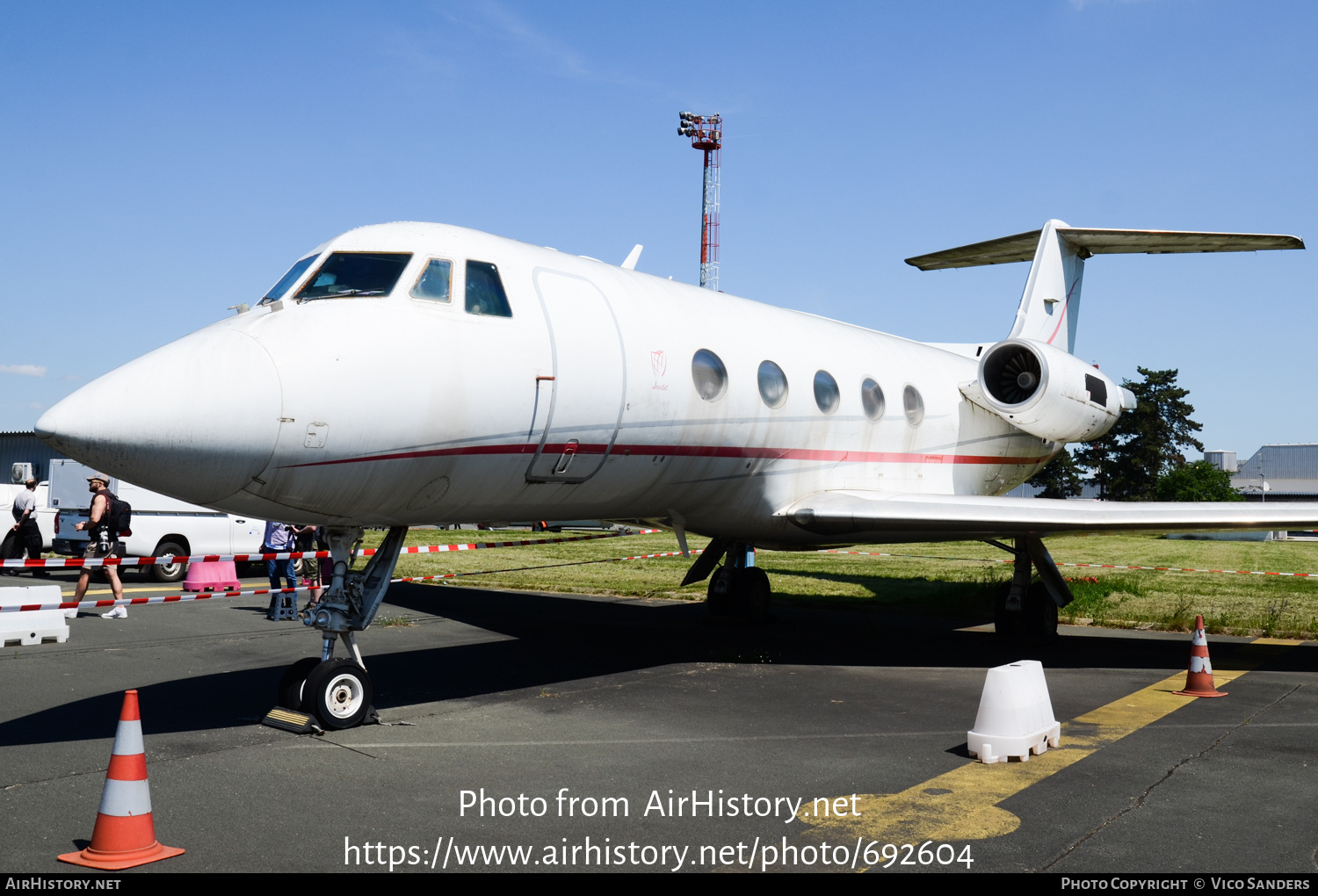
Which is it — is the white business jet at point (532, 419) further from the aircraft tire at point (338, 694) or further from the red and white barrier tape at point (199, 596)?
the red and white barrier tape at point (199, 596)

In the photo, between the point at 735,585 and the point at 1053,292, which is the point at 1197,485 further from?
the point at 735,585

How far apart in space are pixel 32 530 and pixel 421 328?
→ 52.7ft

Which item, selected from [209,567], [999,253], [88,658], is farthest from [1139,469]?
[88,658]

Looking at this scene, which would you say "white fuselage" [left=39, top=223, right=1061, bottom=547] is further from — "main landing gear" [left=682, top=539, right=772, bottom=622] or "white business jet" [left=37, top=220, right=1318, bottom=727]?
"main landing gear" [left=682, top=539, right=772, bottom=622]

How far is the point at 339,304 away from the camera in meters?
6.48

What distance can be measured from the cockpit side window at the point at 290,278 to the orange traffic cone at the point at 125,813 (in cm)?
322

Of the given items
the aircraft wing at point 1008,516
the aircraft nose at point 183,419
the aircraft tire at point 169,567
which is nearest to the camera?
the aircraft nose at point 183,419

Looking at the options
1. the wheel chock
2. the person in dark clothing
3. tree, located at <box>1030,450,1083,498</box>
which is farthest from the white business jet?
tree, located at <box>1030,450,1083,498</box>

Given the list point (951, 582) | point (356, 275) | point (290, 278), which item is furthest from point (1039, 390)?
point (290, 278)

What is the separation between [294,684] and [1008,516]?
21.6 ft

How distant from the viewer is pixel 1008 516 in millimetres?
9750

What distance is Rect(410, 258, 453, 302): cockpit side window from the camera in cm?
680

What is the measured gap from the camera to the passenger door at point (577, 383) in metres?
7.34

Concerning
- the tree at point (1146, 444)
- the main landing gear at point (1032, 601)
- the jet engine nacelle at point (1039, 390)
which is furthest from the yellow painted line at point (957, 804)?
the tree at point (1146, 444)
